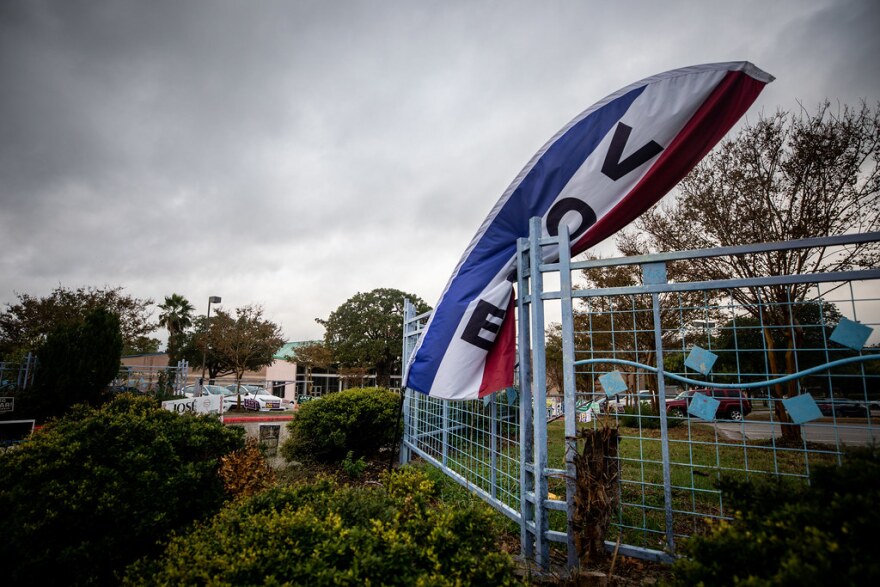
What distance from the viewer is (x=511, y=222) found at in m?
3.90

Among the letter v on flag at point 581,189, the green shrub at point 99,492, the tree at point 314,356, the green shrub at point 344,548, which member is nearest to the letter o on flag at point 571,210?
the letter v on flag at point 581,189

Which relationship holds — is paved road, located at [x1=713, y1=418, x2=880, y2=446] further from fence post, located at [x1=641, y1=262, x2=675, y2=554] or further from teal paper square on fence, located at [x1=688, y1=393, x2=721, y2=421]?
fence post, located at [x1=641, y1=262, x2=675, y2=554]

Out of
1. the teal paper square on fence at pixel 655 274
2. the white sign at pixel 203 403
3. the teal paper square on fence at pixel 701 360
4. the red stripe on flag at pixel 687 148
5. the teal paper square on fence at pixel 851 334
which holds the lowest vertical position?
the white sign at pixel 203 403

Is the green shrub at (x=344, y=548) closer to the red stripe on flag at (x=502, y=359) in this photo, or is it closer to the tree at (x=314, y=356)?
the red stripe on flag at (x=502, y=359)

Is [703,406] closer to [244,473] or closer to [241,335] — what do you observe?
[244,473]

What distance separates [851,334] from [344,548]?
320cm

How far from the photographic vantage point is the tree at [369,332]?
103 feet

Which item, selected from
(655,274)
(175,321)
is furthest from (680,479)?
(175,321)

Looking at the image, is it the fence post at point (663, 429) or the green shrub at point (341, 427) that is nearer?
the fence post at point (663, 429)

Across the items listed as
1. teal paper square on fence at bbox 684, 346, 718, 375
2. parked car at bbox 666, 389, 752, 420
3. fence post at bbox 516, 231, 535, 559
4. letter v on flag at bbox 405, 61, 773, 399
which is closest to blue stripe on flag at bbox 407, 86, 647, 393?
letter v on flag at bbox 405, 61, 773, 399

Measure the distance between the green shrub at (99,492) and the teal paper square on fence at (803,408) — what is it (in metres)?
4.55

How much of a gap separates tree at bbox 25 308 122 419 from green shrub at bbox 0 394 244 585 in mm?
11013

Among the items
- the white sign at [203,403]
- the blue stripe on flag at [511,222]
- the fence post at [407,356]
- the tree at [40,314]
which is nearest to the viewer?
the blue stripe on flag at [511,222]

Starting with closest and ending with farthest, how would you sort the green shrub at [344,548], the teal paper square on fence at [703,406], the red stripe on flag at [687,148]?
the green shrub at [344,548]
the teal paper square on fence at [703,406]
the red stripe on flag at [687,148]
